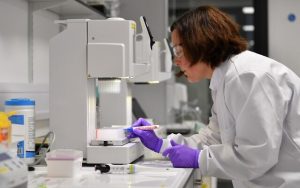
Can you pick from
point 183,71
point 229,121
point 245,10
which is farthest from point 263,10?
point 229,121

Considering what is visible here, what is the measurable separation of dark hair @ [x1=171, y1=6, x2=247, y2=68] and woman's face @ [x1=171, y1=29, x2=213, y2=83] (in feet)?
0.08

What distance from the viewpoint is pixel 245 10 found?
504 centimetres

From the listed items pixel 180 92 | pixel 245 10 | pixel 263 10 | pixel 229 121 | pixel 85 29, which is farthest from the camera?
pixel 245 10

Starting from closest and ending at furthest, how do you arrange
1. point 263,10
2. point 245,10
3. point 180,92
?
point 263,10 < point 180,92 < point 245,10

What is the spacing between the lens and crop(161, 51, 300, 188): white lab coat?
1435 millimetres

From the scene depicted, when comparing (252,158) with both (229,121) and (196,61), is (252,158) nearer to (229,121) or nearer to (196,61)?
(229,121)

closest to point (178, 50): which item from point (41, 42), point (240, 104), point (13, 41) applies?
point (240, 104)

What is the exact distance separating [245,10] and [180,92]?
1.43m

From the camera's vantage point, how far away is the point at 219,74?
1635mm

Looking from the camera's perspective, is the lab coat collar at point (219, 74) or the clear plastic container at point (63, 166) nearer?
the clear plastic container at point (63, 166)

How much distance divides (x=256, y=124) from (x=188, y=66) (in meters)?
0.41

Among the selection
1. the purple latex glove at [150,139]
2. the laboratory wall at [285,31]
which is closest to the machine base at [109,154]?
the purple latex glove at [150,139]

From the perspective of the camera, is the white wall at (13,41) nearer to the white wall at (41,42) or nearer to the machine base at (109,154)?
the white wall at (41,42)

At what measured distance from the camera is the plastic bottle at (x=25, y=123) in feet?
5.49
